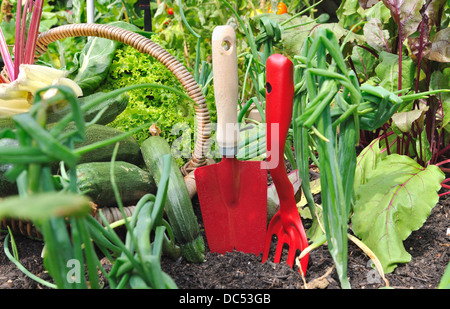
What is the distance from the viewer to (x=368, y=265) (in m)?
0.81

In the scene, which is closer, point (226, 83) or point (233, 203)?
point (226, 83)

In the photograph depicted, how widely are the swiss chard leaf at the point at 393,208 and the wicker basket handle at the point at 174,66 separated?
0.37 meters

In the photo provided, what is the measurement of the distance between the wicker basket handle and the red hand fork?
0.87 ft

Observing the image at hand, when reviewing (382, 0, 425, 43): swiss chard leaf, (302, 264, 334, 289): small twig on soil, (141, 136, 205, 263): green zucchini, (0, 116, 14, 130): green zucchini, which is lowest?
(302, 264, 334, 289): small twig on soil

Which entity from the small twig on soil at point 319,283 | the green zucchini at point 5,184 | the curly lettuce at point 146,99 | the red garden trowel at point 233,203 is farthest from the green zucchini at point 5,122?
the small twig on soil at point 319,283

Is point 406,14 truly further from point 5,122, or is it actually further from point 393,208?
point 5,122

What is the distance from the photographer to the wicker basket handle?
3.38 ft

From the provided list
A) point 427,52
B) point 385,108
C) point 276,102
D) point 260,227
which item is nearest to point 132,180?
point 260,227

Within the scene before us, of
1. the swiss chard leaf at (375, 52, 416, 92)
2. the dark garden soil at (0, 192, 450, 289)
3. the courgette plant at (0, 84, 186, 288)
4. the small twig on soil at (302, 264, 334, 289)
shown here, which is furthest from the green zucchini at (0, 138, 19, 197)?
the swiss chard leaf at (375, 52, 416, 92)

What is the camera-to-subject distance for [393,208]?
86 cm

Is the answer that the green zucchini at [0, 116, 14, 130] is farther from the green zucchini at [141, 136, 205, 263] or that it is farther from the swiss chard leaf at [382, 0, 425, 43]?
the swiss chard leaf at [382, 0, 425, 43]

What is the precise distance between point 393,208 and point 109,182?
568 millimetres

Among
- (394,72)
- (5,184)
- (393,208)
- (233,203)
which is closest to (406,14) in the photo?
(394,72)

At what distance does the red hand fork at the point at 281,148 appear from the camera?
69cm
